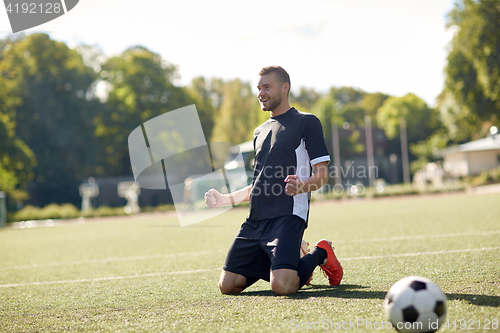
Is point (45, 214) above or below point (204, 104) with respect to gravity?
below

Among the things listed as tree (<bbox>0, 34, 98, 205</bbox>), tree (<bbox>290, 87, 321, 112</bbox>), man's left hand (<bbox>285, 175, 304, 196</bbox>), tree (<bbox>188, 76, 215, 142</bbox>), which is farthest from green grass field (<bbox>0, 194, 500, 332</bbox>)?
tree (<bbox>290, 87, 321, 112</bbox>)

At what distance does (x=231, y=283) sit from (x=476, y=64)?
82.0ft

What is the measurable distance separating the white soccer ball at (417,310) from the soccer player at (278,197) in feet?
4.42

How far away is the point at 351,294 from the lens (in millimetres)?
3732

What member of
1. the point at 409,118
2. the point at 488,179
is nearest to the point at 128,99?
the point at 488,179

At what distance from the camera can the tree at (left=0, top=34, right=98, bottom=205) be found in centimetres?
3647

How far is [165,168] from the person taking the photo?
4322 centimetres

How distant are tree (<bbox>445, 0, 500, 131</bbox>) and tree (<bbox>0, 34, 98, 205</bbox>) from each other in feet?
91.7

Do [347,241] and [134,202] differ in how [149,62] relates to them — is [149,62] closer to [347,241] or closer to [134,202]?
[134,202]

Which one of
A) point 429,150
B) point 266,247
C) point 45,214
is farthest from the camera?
point 429,150

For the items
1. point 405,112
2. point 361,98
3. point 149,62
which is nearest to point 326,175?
point 149,62

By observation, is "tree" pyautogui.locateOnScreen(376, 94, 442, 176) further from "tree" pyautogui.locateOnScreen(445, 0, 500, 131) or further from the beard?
the beard

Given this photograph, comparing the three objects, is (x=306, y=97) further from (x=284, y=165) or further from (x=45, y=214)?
(x=284, y=165)

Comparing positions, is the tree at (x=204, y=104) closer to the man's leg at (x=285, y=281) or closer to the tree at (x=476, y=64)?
the tree at (x=476, y=64)
